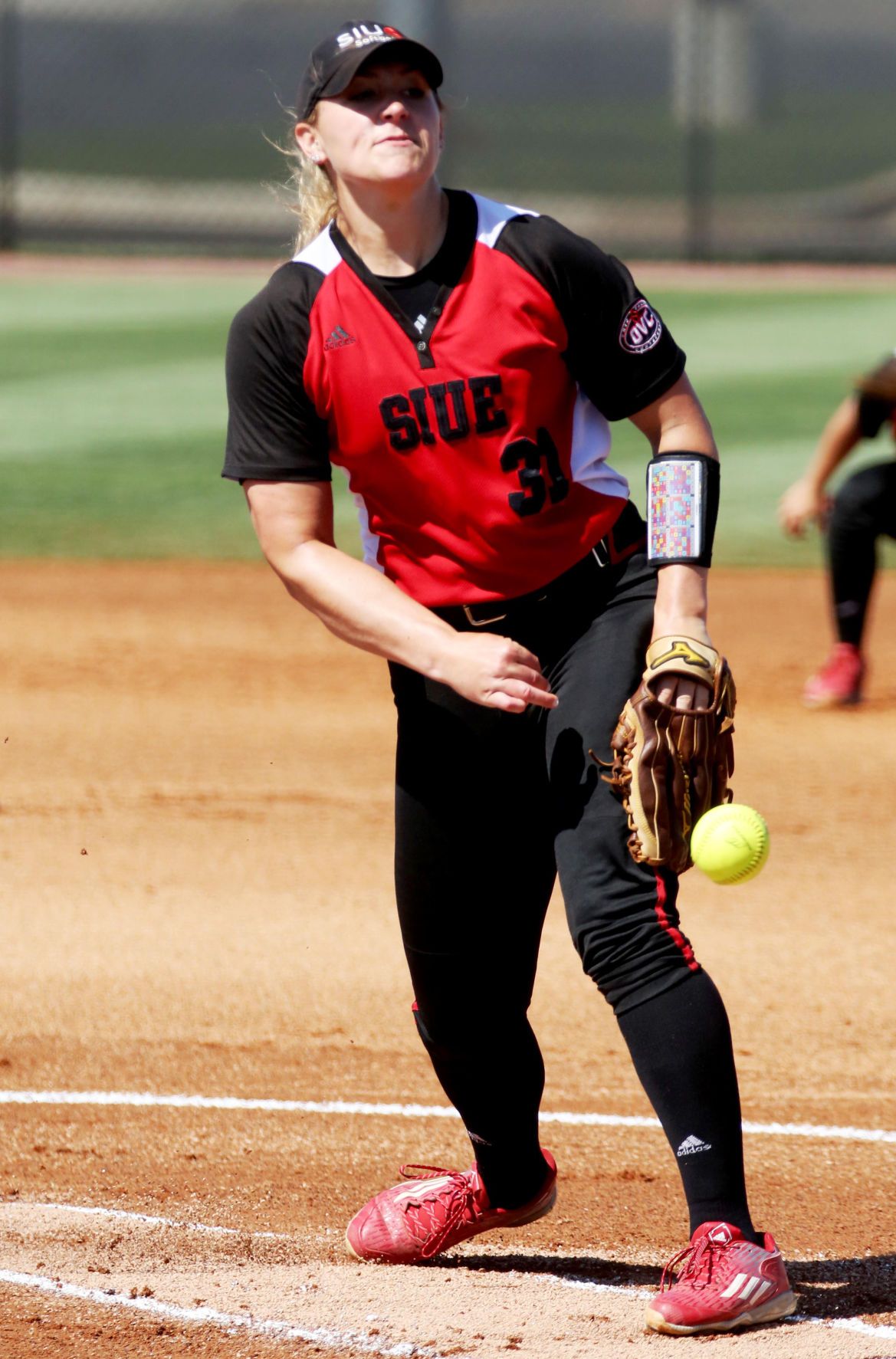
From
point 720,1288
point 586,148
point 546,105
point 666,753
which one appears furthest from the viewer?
Result: point 546,105

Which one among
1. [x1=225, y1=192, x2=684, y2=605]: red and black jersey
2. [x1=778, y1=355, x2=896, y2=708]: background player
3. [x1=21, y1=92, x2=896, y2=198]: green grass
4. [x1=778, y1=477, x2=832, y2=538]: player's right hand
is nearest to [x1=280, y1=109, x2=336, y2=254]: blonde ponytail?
[x1=225, y1=192, x2=684, y2=605]: red and black jersey

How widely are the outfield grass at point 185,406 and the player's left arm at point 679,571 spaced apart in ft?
25.7

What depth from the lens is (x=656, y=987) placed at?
2834 mm

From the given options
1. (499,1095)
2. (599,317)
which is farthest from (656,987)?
(599,317)

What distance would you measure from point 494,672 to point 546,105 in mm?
36531

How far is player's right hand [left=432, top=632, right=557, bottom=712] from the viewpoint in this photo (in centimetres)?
281

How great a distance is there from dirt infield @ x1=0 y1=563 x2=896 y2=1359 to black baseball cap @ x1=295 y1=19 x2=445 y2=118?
6.54ft

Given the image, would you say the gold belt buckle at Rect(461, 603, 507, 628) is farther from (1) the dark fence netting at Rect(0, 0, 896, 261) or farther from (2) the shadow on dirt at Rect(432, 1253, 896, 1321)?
(1) the dark fence netting at Rect(0, 0, 896, 261)

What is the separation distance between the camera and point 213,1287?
309 centimetres

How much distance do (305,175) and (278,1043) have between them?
2165mm

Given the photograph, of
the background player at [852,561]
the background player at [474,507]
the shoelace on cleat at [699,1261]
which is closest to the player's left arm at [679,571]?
the background player at [474,507]

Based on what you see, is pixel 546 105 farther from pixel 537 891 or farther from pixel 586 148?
pixel 537 891

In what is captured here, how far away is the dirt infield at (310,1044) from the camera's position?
3057 mm

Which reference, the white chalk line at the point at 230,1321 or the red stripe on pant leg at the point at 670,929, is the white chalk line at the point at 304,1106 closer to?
the white chalk line at the point at 230,1321
